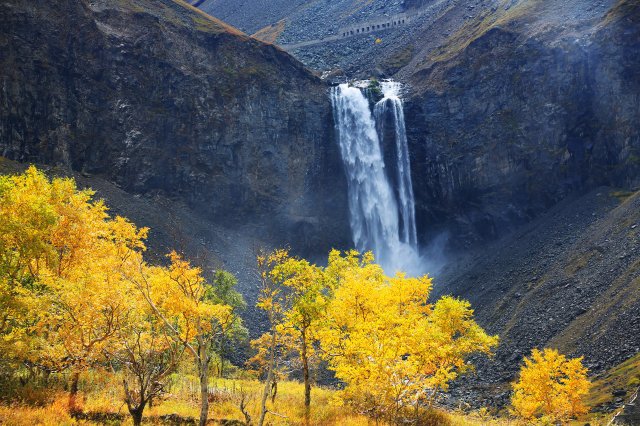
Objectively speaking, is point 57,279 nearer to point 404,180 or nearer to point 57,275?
point 57,275

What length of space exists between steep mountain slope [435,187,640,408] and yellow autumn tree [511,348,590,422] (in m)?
1.34

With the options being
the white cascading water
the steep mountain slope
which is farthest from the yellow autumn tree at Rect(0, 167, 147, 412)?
the white cascading water

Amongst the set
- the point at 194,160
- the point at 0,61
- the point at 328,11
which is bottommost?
the point at 194,160

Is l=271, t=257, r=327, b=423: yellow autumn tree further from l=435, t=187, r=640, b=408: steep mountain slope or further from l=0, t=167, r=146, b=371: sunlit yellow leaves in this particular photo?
l=435, t=187, r=640, b=408: steep mountain slope

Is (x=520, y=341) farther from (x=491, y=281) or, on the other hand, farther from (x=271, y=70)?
(x=271, y=70)

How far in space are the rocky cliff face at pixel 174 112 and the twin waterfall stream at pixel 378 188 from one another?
2262 mm

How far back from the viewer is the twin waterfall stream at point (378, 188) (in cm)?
6425

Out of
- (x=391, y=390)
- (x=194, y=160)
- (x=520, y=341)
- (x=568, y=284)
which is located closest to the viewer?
(x=391, y=390)

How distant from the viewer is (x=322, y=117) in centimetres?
6756

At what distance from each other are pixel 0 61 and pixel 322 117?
132ft

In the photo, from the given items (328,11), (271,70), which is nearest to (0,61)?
(271,70)

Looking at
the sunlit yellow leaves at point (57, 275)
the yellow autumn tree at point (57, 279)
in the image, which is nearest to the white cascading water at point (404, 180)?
the yellow autumn tree at point (57, 279)

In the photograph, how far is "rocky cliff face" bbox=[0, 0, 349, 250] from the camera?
5331 centimetres

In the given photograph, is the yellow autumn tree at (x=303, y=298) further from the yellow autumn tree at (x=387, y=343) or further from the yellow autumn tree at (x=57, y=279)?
the yellow autumn tree at (x=57, y=279)
